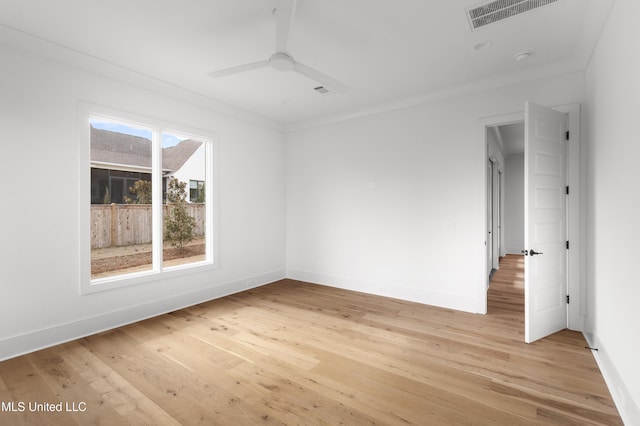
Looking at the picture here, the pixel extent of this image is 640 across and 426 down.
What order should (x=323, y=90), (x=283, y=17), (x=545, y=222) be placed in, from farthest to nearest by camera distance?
(x=323, y=90) → (x=545, y=222) → (x=283, y=17)

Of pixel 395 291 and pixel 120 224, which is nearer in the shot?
pixel 120 224

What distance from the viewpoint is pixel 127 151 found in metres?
3.66

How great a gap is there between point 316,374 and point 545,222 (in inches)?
109

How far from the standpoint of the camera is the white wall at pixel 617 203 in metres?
1.84

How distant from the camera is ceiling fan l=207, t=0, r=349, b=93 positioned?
202 cm

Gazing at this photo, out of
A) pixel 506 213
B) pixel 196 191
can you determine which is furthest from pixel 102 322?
pixel 506 213

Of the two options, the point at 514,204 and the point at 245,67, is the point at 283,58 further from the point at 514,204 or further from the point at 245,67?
the point at 514,204

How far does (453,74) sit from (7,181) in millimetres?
4705

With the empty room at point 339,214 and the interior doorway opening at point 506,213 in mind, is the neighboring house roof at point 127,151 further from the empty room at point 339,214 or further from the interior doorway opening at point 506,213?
the interior doorway opening at point 506,213

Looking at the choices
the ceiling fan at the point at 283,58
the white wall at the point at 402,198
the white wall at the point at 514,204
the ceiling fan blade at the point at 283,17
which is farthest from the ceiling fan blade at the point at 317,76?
the white wall at the point at 514,204

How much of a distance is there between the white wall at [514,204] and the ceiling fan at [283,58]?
26.5 feet

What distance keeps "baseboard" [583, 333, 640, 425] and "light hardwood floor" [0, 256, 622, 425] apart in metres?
0.06

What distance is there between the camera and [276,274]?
5629 millimetres

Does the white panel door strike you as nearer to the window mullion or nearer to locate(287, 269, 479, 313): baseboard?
locate(287, 269, 479, 313): baseboard
